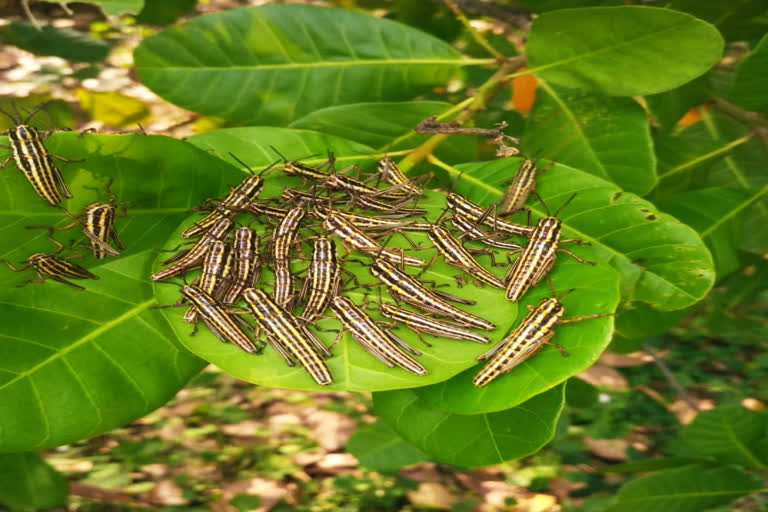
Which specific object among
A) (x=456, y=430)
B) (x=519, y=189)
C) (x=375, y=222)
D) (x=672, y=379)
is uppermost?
(x=519, y=189)

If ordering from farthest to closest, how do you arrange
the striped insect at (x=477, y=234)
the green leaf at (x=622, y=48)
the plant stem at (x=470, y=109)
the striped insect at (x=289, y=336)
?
the plant stem at (x=470, y=109), the green leaf at (x=622, y=48), the striped insect at (x=477, y=234), the striped insect at (x=289, y=336)

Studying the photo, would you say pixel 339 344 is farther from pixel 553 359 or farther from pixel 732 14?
pixel 732 14

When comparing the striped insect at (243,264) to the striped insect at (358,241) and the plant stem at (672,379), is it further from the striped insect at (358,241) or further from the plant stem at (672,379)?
the plant stem at (672,379)

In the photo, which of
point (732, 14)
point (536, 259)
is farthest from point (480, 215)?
point (732, 14)

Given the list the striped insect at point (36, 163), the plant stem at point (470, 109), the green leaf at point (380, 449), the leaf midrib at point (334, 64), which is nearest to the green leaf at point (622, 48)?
the plant stem at point (470, 109)

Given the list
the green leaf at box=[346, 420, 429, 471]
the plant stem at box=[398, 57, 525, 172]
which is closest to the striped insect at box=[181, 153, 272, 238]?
the plant stem at box=[398, 57, 525, 172]

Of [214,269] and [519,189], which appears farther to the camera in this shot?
[519,189]

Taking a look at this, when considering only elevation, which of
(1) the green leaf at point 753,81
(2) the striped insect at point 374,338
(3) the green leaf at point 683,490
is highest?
(1) the green leaf at point 753,81

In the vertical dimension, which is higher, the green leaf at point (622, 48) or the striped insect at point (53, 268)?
the green leaf at point (622, 48)
